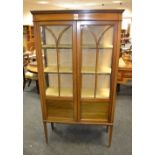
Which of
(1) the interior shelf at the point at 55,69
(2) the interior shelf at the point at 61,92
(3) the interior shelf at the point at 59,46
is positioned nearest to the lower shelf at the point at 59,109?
(2) the interior shelf at the point at 61,92

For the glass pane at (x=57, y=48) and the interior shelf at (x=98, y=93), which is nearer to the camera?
the glass pane at (x=57, y=48)

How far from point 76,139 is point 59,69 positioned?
1016 mm

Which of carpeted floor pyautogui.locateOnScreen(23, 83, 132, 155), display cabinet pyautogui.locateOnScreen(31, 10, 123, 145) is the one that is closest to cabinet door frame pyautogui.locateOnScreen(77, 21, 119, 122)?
display cabinet pyautogui.locateOnScreen(31, 10, 123, 145)

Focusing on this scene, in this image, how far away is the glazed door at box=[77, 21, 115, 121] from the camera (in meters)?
1.96

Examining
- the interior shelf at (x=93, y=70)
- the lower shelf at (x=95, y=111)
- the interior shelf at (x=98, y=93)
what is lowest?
the lower shelf at (x=95, y=111)

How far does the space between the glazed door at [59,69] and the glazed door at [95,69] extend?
88mm

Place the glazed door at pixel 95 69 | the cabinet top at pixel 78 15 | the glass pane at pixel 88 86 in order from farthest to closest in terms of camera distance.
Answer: the glass pane at pixel 88 86 < the glazed door at pixel 95 69 < the cabinet top at pixel 78 15

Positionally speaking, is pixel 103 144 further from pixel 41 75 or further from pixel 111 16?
pixel 111 16

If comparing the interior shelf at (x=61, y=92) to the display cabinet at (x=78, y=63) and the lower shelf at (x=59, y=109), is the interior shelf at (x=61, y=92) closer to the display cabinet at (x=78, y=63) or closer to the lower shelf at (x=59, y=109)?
the display cabinet at (x=78, y=63)

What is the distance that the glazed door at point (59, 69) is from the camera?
200cm

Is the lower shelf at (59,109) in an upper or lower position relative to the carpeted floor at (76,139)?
upper

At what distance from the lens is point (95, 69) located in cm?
214

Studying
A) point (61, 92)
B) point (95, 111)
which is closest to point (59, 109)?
point (61, 92)
